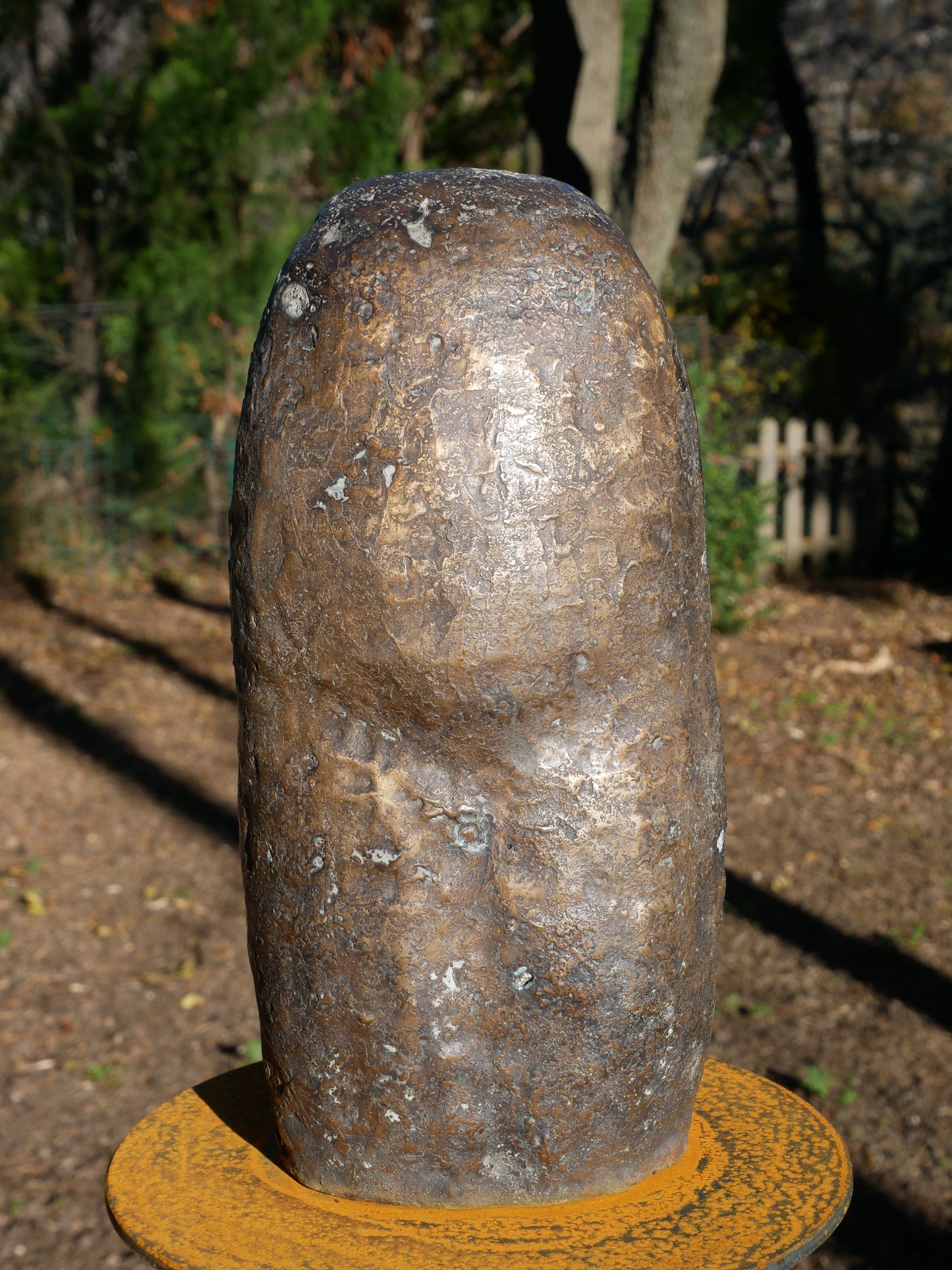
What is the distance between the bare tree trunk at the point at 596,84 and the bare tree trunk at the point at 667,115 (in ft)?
1.48

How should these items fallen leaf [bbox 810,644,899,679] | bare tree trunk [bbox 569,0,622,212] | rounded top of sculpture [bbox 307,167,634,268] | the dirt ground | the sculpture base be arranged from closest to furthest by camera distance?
the sculpture base < rounded top of sculpture [bbox 307,167,634,268] < the dirt ground < bare tree trunk [bbox 569,0,622,212] < fallen leaf [bbox 810,644,899,679]

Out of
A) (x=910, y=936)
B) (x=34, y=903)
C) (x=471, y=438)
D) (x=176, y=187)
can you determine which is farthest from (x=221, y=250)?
(x=471, y=438)

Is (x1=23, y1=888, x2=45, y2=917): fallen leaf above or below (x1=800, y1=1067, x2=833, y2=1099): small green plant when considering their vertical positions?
above

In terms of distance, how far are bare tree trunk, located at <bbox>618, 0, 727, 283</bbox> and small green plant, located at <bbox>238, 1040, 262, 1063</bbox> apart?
496cm

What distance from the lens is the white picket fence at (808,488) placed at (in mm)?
11703

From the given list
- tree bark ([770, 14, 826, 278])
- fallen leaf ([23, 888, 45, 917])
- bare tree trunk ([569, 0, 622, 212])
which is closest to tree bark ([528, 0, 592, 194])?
bare tree trunk ([569, 0, 622, 212])

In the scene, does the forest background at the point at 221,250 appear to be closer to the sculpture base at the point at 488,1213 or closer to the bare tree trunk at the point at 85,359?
the bare tree trunk at the point at 85,359

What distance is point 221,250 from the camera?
11.2 meters

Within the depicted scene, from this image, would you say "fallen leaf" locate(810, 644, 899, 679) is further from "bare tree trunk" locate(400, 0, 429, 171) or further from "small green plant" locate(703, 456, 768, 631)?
"bare tree trunk" locate(400, 0, 429, 171)

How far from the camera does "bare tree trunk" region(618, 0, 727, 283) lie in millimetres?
7383

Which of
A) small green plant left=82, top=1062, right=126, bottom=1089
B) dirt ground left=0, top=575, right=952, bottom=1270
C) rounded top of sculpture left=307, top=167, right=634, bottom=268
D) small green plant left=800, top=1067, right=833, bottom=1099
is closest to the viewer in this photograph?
rounded top of sculpture left=307, top=167, right=634, bottom=268

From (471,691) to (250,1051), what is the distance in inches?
125

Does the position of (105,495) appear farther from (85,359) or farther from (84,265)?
(84,265)

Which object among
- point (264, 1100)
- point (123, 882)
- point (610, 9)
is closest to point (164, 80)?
point (610, 9)
